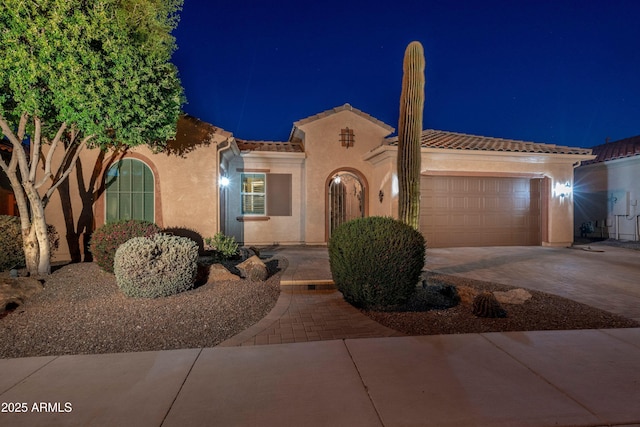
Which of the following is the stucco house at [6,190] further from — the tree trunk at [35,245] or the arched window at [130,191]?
the tree trunk at [35,245]

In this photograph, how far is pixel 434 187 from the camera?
12352 millimetres

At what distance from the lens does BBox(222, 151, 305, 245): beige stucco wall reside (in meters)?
12.7

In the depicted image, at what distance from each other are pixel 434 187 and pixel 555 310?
7853 millimetres

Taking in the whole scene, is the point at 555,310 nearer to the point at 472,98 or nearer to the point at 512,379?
the point at 512,379

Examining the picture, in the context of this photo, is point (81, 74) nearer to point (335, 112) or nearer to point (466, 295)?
point (466, 295)

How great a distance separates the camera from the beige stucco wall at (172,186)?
9.09 metres

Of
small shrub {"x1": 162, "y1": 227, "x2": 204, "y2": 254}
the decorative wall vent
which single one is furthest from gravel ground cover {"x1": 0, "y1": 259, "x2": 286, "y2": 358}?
the decorative wall vent

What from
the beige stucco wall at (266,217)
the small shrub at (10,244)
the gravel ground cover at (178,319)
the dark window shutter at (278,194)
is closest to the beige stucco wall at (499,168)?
the beige stucco wall at (266,217)

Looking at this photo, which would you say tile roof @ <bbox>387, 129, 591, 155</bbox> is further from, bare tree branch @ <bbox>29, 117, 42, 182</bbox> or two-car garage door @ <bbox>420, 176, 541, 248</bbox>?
bare tree branch @ <bbox>29, 117, 42, 182</bbox>

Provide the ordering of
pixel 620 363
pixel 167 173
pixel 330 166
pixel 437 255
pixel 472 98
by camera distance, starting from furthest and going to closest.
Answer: pixel 472 98 < pixel 330 166 < pixel 437 255 < pixel 167 173 < pixel 620 363

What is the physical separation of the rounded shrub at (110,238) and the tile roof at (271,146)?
6.43m

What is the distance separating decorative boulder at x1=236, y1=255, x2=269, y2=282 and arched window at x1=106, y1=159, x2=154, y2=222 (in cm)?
427

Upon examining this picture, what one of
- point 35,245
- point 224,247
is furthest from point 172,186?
point 35,245

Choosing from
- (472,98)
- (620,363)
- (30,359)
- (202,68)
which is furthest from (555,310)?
(472,98)
